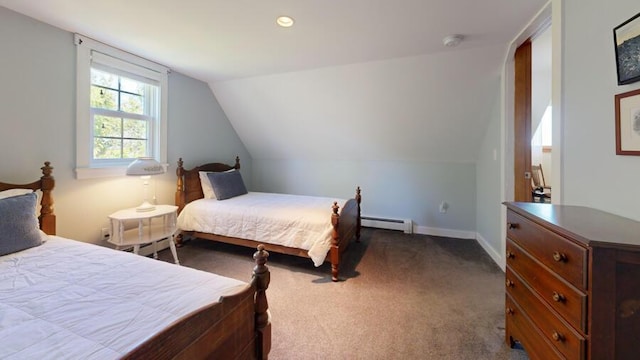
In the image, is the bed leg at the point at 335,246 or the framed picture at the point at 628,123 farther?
the bed leg at the point at 335,246

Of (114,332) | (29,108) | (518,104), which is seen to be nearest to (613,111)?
(518,104)

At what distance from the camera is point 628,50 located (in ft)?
3.86

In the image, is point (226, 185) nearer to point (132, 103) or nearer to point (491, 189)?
point (132, 103)

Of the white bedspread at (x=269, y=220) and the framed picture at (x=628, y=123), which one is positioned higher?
the framed picture at (x=628, y=123)

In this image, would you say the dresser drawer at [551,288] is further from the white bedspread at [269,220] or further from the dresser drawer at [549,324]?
the white bedspread at [269,220]

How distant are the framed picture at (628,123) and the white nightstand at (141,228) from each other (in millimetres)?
3361

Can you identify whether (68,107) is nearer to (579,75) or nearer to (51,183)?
(51,183)

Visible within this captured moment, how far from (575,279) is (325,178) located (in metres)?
3.84

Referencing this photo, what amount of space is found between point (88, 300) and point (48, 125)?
2.06 metres

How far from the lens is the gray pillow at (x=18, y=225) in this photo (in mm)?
1575

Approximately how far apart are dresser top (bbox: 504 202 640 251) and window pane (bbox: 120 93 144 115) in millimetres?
3753

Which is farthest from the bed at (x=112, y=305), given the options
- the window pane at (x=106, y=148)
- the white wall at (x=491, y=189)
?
the white wall at (x=491, y=189)

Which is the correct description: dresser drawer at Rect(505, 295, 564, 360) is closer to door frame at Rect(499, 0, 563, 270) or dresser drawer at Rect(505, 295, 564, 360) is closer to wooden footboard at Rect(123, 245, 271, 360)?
door frame at Rect(499, 0, 563, 270)

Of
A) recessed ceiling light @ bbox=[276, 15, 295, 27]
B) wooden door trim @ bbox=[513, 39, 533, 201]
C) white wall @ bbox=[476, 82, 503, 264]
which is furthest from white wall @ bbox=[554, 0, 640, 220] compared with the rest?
recessed ceiling light @ bbox=[276, 15, 295, 27]
